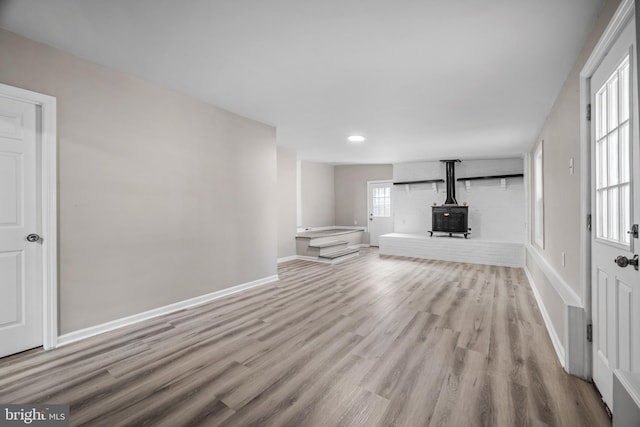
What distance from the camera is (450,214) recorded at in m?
6.88

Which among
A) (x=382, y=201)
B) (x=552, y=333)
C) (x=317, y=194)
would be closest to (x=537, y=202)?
(x=552, y=333)

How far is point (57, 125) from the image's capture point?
2311 mm

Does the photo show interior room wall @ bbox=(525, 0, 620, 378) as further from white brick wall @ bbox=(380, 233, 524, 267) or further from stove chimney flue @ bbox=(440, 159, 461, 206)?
stove chimney flue @ bbox=(440, 159, 461, 206)

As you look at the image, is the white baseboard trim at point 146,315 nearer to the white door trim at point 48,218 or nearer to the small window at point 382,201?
the white door trim at point 48,218

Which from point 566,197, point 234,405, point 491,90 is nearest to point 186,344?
point 234,405

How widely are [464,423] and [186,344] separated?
2.08 metres

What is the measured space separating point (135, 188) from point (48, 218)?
70 cm

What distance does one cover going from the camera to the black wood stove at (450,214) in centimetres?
673

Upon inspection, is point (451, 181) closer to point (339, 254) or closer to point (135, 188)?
point (339, 254)

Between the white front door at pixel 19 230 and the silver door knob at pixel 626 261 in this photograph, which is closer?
the silver door knob at pixel 626 261

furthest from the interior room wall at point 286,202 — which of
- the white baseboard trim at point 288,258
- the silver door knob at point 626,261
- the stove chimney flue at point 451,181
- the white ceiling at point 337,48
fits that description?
the silver door knob at point 626,261

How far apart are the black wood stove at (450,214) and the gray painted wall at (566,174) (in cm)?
327

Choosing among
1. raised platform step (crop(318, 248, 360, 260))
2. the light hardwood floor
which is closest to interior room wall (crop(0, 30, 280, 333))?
the light hardwood floor

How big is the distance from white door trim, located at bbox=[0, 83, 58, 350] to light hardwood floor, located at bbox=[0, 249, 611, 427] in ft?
0.83
